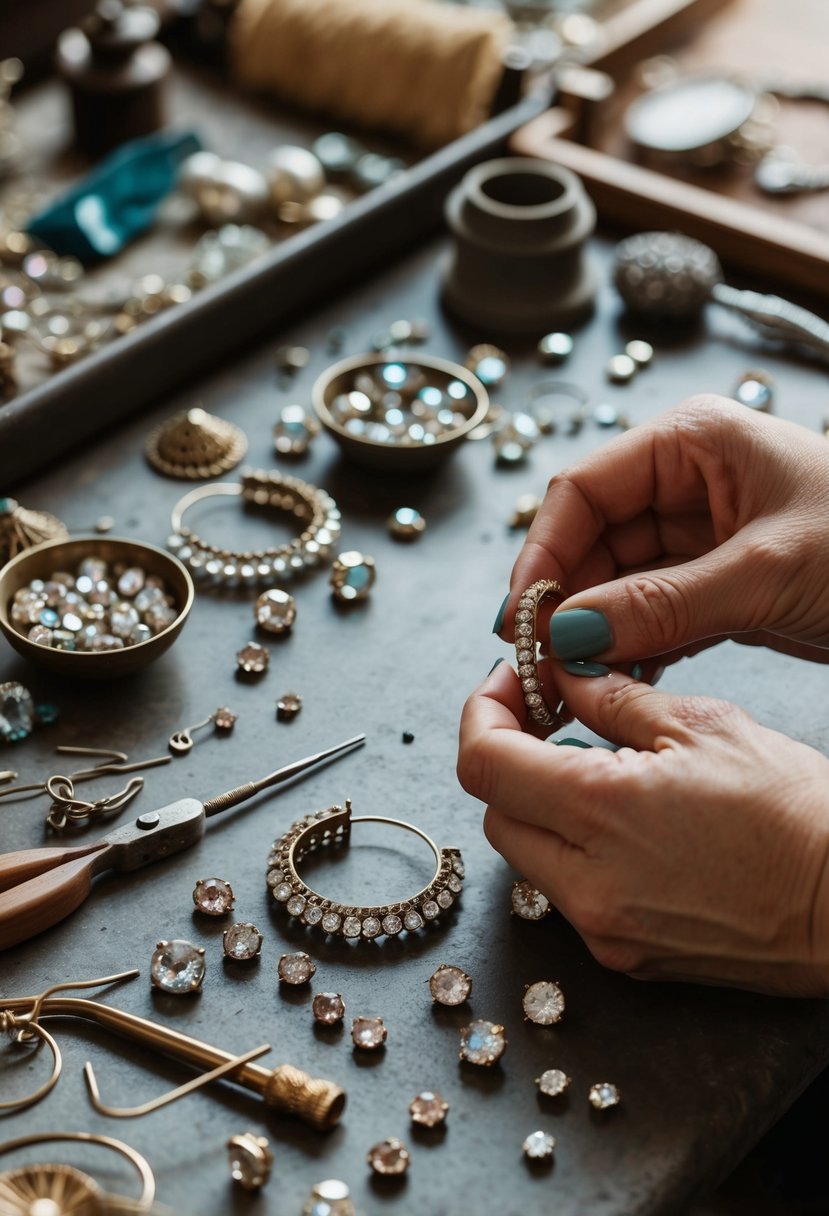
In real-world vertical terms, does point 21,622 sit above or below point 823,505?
below

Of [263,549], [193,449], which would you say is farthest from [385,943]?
[193,449]

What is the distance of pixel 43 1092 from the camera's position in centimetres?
86

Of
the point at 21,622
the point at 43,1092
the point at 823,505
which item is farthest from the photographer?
the point at 21,622

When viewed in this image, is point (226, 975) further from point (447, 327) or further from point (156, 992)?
point (447, 327)

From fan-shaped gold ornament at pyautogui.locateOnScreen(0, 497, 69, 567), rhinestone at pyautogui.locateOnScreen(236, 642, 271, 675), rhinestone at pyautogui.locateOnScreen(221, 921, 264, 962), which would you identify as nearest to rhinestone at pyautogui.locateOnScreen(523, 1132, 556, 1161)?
rhinestone at pyautogui.locateOnScreen(221, 921, 264, 962)

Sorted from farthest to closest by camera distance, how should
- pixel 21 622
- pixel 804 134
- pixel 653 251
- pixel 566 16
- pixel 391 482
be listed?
pixel 566 16 → pixel 804 134 → pixel 653 251 → pixel 391 482 → pixel 21 622

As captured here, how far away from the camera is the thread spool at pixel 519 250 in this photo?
1.56m

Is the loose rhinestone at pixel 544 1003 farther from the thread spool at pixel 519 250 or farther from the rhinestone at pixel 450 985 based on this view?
the thread spool at pixel 519 250

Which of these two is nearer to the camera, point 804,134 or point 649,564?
point 649,564

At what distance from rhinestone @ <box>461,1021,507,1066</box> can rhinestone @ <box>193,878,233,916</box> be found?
0.20 metres

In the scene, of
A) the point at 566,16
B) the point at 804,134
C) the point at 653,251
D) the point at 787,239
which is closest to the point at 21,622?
the point at 653,251

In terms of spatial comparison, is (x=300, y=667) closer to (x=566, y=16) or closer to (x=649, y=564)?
(x=649, y=564)

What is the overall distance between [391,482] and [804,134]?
1.04 metres

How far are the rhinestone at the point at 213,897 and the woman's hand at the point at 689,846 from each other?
22cm
